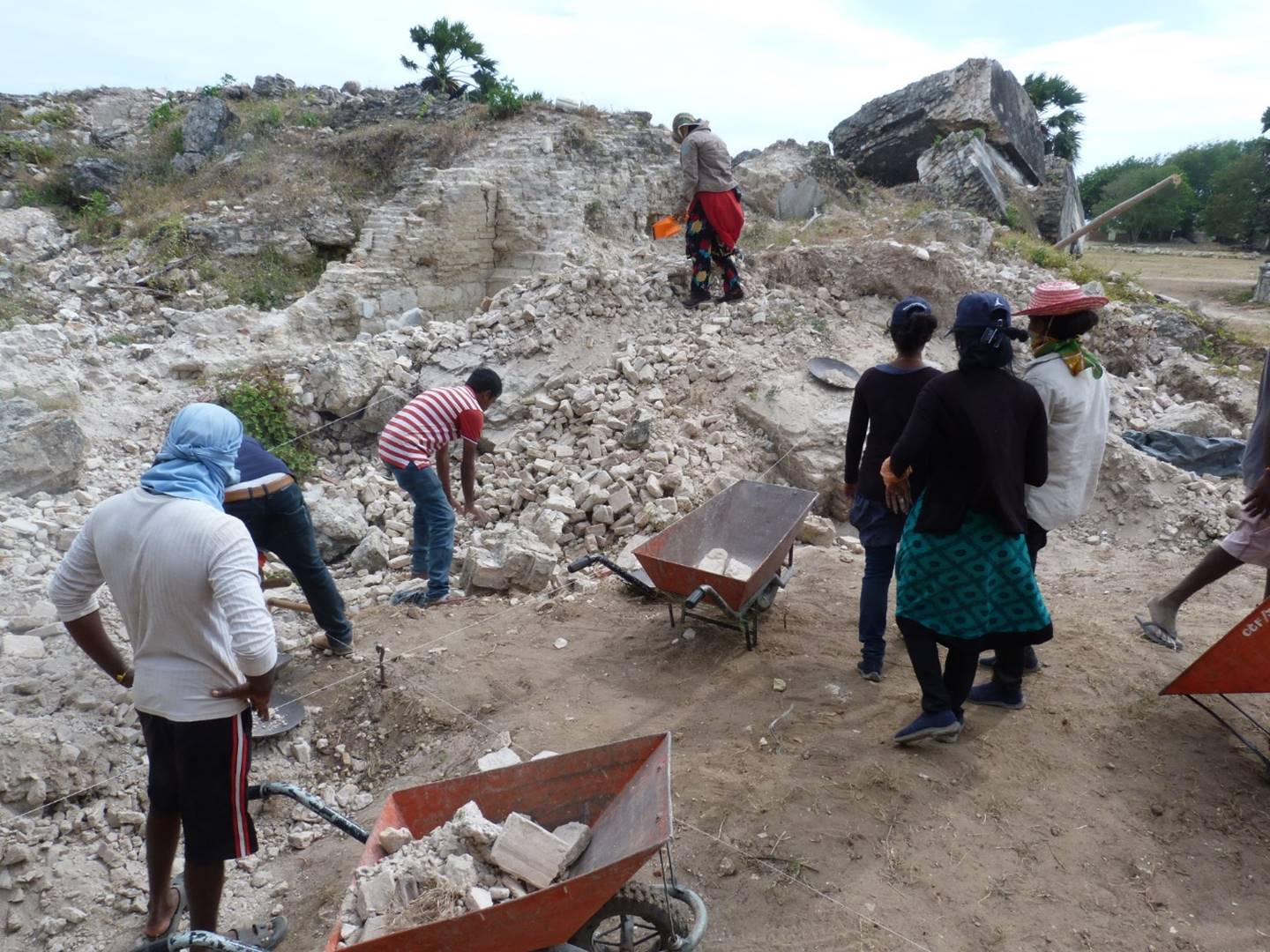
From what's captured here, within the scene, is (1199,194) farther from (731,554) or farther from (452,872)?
(452,872)

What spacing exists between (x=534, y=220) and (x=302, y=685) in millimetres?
8829

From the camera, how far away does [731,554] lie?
4883 millimetres

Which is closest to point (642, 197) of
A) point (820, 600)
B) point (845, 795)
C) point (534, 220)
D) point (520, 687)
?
point (534, 220)

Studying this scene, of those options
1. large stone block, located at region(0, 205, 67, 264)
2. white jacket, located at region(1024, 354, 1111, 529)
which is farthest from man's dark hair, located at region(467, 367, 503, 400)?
large stone block, located at region(0, 205, 67, 264)

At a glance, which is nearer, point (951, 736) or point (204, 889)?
point (204, 889)

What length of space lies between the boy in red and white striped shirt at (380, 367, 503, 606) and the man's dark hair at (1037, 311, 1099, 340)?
9.69 feet

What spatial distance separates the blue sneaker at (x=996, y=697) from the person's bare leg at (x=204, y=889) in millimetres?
2901

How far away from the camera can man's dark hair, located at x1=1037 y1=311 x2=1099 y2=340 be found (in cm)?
301

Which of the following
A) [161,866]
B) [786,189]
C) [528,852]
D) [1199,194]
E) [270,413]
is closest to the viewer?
[528,852]

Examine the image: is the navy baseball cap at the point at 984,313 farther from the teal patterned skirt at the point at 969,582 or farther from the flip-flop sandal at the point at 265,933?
the flip-flop sandal at the point at 265,933

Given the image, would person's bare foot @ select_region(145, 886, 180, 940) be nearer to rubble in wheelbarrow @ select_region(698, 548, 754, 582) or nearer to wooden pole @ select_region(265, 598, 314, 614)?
wooden pole @ select_region(265, 598, 314, 614)

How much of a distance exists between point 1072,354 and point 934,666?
1274 mm

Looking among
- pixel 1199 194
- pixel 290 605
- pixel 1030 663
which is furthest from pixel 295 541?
pixel 1199 194

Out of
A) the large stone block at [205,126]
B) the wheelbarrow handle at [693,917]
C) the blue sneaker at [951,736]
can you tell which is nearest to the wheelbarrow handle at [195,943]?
the wheelbarrow handle at [693,917]
